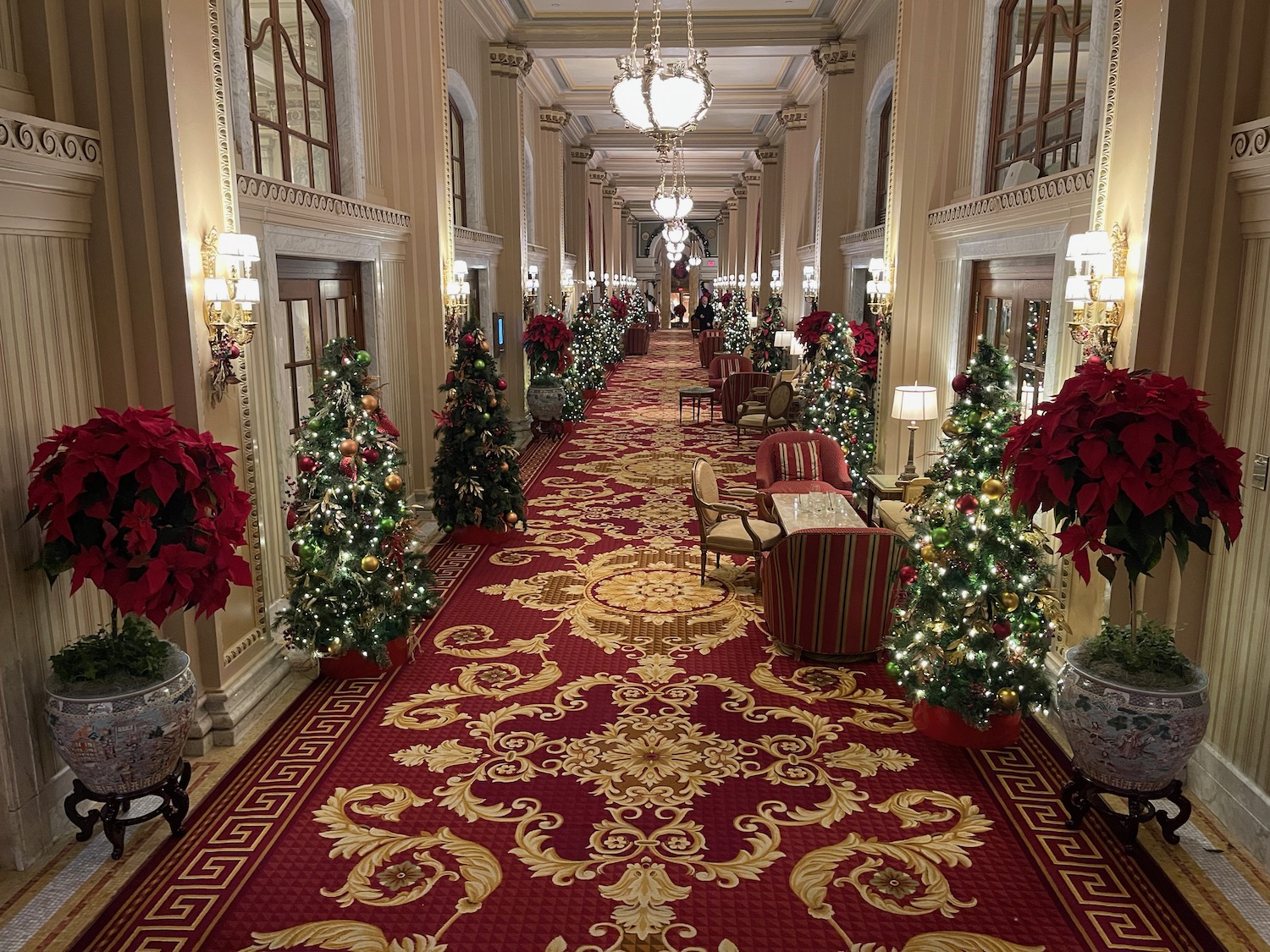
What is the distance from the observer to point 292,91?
6469 mm

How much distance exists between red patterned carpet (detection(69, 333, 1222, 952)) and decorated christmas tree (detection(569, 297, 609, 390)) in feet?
32.3

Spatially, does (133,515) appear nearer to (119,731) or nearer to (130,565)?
(130,565)

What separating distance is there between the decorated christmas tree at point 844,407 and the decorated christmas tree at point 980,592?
15.5ft

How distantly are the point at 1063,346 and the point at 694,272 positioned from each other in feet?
136

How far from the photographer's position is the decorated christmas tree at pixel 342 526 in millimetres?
5238

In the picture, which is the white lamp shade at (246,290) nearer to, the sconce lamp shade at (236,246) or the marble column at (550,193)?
the sconce lamp shade at (236,246)

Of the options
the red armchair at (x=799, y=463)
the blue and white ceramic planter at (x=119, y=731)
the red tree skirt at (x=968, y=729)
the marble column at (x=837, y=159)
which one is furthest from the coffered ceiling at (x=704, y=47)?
the blue and white ceramic planter at (x=119, y=731)

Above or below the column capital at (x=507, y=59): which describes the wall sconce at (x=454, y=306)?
below

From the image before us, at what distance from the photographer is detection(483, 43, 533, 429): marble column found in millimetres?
12000

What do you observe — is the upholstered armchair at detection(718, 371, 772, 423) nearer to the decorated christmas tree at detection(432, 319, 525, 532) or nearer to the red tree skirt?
the decorated christmas tree at detection(432, 319, 525, 532)

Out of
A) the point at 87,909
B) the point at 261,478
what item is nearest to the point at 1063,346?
the point at 261,478

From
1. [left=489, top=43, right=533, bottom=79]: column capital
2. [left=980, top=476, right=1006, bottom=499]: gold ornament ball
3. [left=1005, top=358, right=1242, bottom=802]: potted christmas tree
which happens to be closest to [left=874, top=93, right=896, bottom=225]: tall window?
[left=489, top=43, right=533, bottom=79]: column capital

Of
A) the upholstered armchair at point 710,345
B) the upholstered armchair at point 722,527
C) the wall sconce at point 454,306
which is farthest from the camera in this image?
the upholstered armchair at point 710,345

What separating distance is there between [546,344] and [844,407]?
494 centimetres
